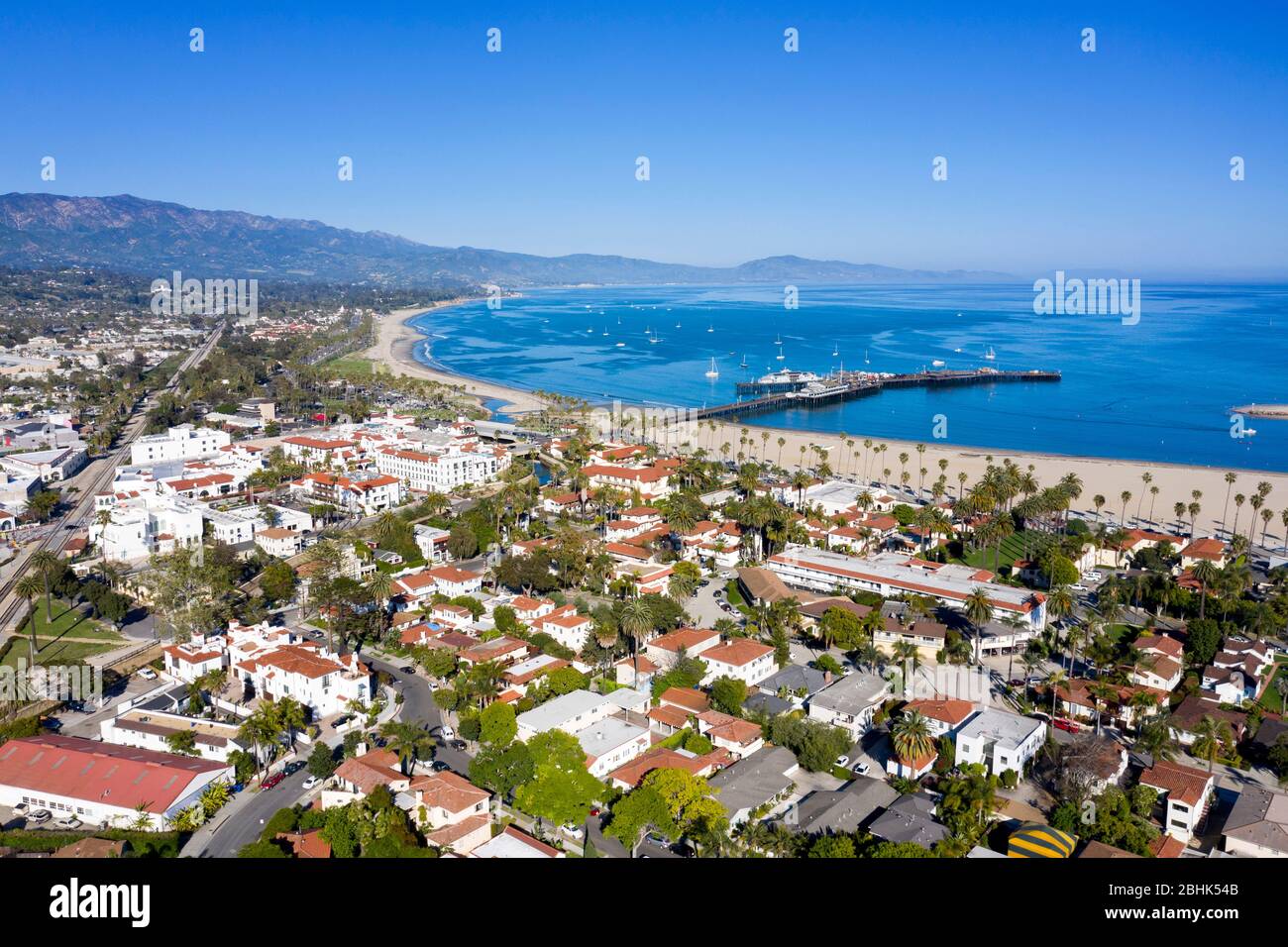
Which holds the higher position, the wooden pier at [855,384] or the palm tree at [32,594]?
the wooden pier at [855,384]

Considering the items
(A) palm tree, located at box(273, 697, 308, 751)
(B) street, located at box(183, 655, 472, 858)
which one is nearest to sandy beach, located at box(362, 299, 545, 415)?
(B) street, located at box(183, 655, 472, 858)

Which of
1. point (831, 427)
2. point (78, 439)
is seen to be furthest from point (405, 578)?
point (831, 427)

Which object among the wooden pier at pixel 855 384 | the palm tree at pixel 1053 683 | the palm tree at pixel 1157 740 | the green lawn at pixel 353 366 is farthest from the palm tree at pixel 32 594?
the green lawn at pixel 353 366

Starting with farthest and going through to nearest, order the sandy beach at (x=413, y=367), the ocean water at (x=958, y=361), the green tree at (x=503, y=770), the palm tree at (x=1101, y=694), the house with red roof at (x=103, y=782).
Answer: the sandy beach at (x=413, y=367)
the ocean water at (x=958, y=361)
the palm tree at (x=1101, y=694)
the green tree at (x=503, y=770)
the house with red roof at (x=103, y=782)

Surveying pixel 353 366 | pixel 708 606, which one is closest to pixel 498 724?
pixel 708 606

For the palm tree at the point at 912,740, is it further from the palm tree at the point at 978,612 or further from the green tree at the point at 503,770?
the green tree at the point at 503,770
